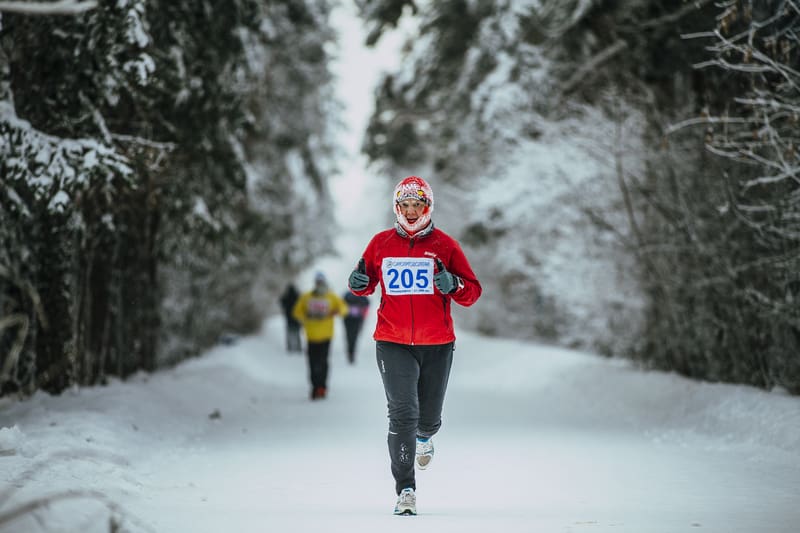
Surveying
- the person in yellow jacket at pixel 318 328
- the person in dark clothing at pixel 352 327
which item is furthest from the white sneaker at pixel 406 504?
the person in dark clothing at pixel 352 327

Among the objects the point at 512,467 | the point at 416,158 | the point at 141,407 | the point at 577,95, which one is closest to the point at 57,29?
the point at 141,407

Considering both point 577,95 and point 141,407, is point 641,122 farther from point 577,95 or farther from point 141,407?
point 141,407

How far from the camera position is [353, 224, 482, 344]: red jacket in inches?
225

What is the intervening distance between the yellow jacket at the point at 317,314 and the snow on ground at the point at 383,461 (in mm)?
1047

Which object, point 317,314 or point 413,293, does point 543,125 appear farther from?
point 413,293

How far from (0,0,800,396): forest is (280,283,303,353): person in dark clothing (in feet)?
20.6

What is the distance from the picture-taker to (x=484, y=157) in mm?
20391

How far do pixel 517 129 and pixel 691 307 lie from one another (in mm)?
5912

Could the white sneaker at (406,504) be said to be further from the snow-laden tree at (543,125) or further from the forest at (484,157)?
the snow-laden tree at (543,125)

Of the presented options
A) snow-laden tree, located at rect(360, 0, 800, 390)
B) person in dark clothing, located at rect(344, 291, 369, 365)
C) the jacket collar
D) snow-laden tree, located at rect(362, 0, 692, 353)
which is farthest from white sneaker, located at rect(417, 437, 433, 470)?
person in dark clothing, located at rect(344, 291, 369, 365)

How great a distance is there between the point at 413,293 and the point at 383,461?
2.83 m

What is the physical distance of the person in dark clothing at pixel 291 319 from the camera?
2648 centimetres

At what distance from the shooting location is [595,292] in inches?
664

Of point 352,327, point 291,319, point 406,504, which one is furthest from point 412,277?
point 291,319
